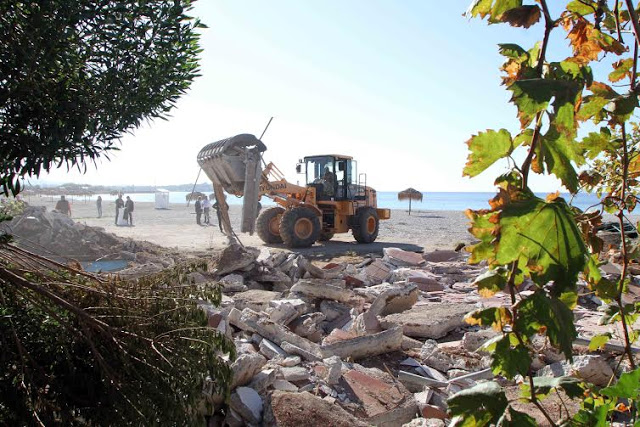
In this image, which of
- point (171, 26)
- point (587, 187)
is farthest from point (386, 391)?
point (171, 26)

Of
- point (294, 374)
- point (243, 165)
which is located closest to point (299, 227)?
point (243, 165)

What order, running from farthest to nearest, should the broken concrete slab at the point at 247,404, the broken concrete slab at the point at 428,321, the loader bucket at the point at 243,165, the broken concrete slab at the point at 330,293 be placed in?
the loader bucket at the point at 243,165 → the broken concrete slab at the point at 330,293 → the broken concrete slab at the point at 428,321 → the broken concrete slab at the point at 247,404

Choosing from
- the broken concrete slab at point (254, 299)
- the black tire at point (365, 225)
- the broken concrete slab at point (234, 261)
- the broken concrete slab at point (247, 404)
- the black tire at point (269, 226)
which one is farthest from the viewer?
the black tire at point (365, 225)

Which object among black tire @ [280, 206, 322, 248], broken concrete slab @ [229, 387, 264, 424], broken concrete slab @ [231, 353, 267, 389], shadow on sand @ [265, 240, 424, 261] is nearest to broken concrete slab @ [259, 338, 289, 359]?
broken concrete slab @ [231, 353, 267, 389]

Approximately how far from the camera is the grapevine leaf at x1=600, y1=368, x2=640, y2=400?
90cm

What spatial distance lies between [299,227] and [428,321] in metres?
9.11

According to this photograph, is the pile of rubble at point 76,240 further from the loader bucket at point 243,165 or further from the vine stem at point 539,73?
the vine stem at point 539,73

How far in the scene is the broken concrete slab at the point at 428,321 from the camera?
650cm

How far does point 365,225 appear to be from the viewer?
1709cm

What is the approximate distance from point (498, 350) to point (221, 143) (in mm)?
12143

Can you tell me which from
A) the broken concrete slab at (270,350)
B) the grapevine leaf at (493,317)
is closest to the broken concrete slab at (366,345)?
the broken concrete slab at (270,350)

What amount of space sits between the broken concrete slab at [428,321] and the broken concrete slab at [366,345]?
2.20 ft

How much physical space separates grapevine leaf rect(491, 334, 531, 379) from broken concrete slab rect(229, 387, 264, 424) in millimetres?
3462

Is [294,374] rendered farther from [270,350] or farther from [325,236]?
[325,236]
